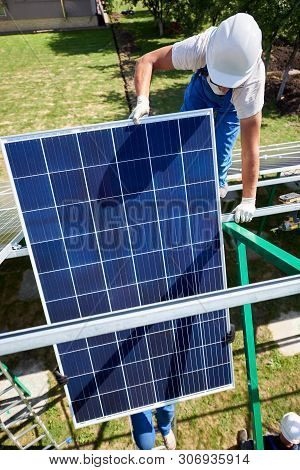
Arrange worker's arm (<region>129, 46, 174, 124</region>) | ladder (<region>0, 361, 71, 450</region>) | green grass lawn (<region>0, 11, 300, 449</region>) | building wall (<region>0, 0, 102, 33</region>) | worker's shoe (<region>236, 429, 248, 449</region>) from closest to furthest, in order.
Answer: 1. worker's arm (<region>129, 46, 174, 124</region>)
2. ladder (<region>0, 361, 71, 450</region>)
3. worker's shoe (<region>236, 429, 248, 449</region>)
4. green grass lawn (<region>0, 11, 300, 449</region>)
5. building wall (<region>0, 0, 102, 33</region>)

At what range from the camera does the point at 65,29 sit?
3378cm

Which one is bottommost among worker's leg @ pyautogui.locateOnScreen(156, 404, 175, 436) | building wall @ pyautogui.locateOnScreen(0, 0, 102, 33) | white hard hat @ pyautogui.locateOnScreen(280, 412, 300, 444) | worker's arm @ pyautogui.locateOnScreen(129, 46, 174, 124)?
worker's leg @ pyautogui.locateOnScreen(156, 404, 175, 436)

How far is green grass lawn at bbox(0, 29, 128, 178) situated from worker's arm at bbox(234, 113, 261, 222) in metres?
14.5

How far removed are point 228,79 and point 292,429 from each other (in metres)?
4.95

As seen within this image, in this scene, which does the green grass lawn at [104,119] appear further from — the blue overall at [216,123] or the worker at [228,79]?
the worker at [228,79]

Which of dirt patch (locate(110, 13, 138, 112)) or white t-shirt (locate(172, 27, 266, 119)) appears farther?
dirt patch (locate(110, 13, 138, 112))

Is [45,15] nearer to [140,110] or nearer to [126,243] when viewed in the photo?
[140,110]

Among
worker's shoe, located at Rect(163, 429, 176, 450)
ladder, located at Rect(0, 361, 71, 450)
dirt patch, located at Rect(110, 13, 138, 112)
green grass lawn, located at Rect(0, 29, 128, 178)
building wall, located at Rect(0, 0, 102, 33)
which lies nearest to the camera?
ladder, located at Rect(0, 361, 71, 450)

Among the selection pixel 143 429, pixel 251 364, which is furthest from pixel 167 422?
pixel 251 364

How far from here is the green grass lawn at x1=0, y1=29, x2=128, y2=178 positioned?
18281mm

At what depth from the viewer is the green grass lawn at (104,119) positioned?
6.61 metres

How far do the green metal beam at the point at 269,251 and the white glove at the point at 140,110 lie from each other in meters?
1.88

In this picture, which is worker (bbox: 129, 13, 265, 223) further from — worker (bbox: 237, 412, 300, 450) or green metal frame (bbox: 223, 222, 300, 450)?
worker (bbox: 237, 412, 300, 450)

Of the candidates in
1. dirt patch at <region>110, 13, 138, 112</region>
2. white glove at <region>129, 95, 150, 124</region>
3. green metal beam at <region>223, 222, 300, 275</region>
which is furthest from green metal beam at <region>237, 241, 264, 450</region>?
dirt patch at <region>110, 13, 138, 112</region>
